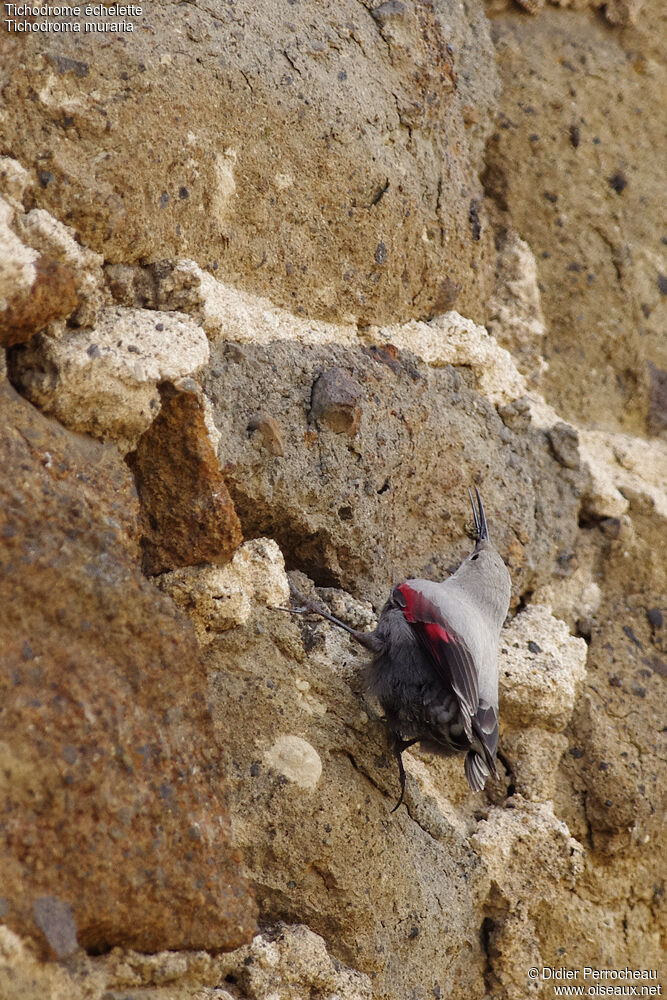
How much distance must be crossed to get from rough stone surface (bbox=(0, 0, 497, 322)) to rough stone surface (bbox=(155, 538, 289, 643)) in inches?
23.5

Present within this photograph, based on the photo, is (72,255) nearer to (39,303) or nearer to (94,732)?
(39,303)

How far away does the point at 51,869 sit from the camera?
1.38 m

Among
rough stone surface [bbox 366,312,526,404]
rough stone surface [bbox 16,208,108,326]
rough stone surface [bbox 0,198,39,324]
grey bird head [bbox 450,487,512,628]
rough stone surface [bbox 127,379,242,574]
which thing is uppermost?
rough stone surface [bbox 0,198,39,324]

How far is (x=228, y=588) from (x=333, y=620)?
322 mm

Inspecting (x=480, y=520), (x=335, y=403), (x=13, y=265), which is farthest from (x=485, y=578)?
(x=13, y=265)

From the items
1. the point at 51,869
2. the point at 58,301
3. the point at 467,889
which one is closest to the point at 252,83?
the point at 58,301

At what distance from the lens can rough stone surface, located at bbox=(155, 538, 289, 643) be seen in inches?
74.4

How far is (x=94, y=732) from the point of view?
1.48 metres

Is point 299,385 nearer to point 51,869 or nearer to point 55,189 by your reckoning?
point 55,189

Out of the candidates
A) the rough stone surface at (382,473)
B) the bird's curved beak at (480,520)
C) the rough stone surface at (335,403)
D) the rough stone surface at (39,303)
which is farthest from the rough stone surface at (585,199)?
the rough stone surface at (39,303)

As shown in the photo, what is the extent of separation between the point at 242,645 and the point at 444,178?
1.39m

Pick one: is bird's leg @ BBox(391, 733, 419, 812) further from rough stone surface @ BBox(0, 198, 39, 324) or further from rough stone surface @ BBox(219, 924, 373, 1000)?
rough stone surface @ BBox(0, 198, 39, 324)

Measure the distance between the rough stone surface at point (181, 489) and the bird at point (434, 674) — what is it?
33cm

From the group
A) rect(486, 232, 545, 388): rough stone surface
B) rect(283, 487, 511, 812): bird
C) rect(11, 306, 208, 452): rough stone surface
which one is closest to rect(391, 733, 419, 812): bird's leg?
rect(283, 487, 511, 812): bird
